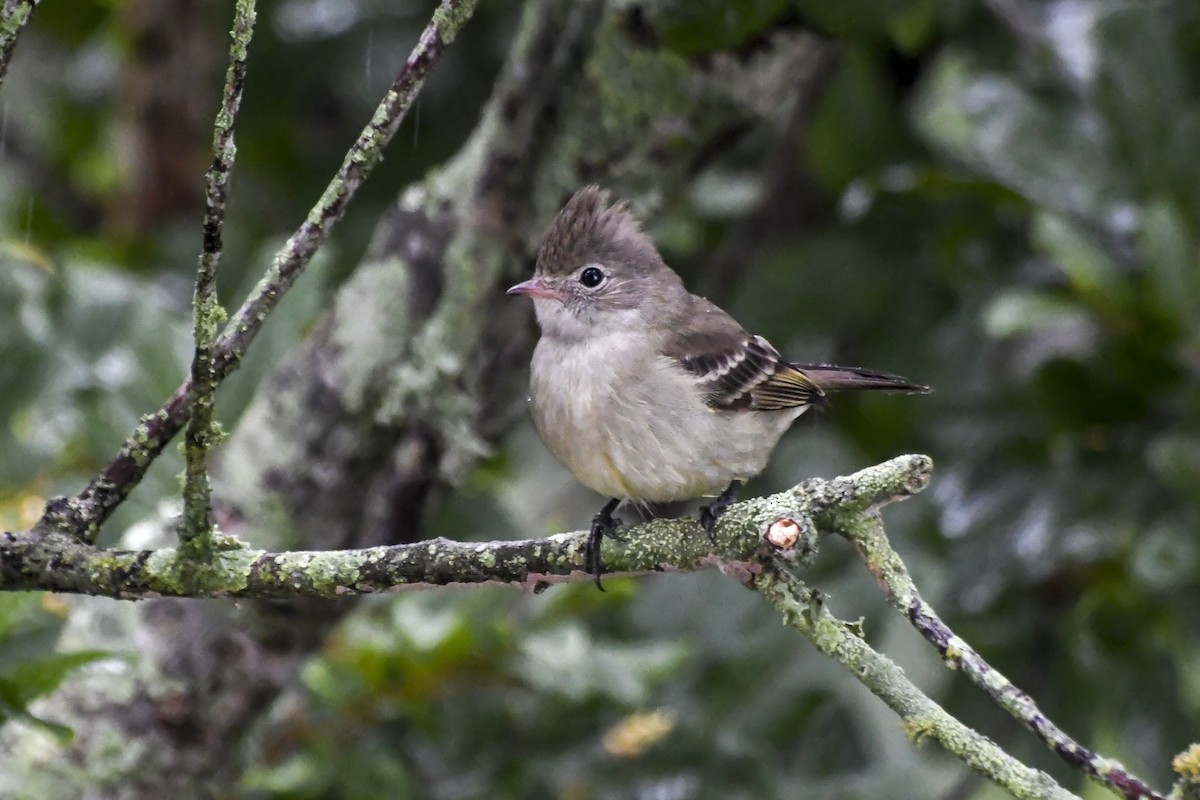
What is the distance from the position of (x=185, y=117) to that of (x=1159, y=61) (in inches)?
130

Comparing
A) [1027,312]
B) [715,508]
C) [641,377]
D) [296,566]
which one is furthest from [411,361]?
[1027,312]

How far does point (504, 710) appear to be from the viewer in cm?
349

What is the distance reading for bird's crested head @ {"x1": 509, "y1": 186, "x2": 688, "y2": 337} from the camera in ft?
11.0

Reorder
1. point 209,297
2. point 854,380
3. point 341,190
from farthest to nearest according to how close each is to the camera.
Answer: point 854,380 < point 341,190 < point 209,297

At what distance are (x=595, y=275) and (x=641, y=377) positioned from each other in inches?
19.6

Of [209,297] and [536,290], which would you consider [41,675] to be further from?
[536,290]

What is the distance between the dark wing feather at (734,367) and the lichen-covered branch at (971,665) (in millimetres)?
1405

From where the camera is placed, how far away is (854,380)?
136 inches

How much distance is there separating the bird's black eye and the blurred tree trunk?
0.51 feet

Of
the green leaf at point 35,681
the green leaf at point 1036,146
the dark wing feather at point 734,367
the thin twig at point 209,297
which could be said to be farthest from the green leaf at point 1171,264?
the green leaf at point 35,681

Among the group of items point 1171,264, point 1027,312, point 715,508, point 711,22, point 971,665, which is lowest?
point 971,665

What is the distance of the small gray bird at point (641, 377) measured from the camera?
3029 mm

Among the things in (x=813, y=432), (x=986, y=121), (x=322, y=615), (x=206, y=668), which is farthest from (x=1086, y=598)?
(x=206, y=668)

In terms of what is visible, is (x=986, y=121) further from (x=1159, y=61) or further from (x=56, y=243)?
(x=56, y=243)
